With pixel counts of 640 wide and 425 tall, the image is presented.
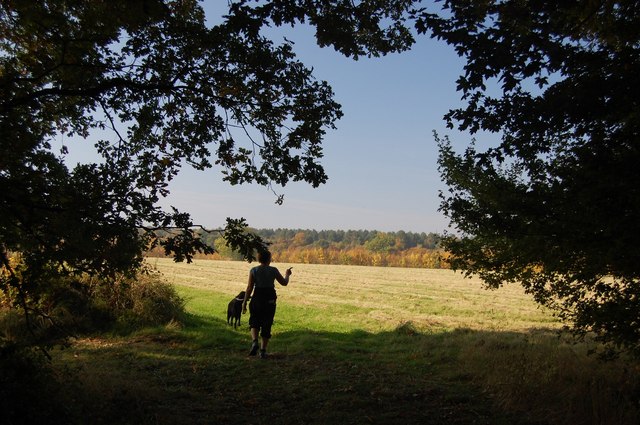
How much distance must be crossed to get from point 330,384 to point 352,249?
112444 mm

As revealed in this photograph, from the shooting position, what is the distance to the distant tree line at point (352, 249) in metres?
105

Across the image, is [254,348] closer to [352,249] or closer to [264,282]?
[264,282]

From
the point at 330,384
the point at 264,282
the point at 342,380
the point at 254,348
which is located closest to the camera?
the point at 330,384

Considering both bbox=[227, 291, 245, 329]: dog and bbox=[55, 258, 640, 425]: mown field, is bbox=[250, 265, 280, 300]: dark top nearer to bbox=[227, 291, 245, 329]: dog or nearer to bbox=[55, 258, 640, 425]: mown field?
bbox=[55, 258, 640, 425]: mown field

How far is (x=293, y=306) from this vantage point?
20766mm

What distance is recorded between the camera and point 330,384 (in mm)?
6777

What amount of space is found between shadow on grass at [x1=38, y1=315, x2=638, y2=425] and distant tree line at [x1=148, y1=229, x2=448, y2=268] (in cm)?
6665

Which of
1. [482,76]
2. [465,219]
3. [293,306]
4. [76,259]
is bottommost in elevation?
[293,306]

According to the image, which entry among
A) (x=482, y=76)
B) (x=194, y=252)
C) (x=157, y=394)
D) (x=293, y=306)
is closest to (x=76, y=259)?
(x=194, y=252)

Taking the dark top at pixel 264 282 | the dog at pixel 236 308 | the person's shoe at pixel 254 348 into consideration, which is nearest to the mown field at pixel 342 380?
the person's shoe at pixel 254 348

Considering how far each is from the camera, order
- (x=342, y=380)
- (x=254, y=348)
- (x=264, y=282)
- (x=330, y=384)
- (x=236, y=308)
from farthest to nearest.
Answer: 1. (x=236, y=308)
2. (x=254, y=348)
3. (x=264, y=282)
4. (x=342, y=380)
5. (x=330, y=384)

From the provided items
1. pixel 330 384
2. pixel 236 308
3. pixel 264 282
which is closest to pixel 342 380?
pixel 330 384

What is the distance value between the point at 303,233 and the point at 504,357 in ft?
479

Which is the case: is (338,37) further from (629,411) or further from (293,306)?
(293,306)
